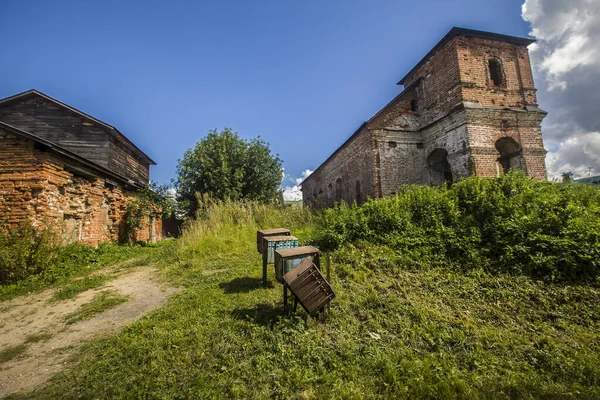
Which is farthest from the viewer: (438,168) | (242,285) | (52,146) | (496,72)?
(438,168)

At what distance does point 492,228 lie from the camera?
5.36 meters

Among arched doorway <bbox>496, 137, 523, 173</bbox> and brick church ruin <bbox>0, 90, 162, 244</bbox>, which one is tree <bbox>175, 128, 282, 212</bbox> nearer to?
brick church ruin <bbox>0, 90, 162, 244</bbox>

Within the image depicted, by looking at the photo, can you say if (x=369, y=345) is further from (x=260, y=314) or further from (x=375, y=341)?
(x=260, y=314)

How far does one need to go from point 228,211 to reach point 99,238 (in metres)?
4.99

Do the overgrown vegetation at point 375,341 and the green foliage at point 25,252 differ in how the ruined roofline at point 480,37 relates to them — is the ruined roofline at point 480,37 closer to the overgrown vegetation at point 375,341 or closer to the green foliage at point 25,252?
the overgrown vegetation at point 375,341

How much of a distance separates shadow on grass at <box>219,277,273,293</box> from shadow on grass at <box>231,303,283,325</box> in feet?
2.61

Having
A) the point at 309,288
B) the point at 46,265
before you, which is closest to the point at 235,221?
the point at 46,265

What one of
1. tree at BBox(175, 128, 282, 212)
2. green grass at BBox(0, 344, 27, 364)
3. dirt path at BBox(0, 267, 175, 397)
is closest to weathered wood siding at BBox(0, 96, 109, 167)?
tree at BBox(175, 128, 282, 212)

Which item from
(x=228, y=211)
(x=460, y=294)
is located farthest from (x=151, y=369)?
(x=228, y=211)

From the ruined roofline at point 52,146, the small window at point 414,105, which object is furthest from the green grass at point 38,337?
the small window at point 414,105

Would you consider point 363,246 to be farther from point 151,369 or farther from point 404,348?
point 151,369

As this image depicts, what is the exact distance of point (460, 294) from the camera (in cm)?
400

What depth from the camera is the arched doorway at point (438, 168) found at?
13.0m

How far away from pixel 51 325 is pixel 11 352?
0.72 meters
